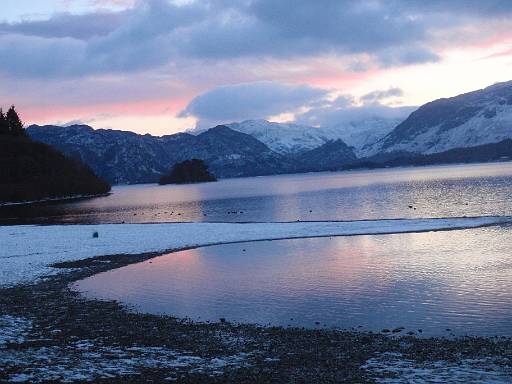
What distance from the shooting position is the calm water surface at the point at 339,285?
2486 cm

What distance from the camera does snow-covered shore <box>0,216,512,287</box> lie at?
49.6 m

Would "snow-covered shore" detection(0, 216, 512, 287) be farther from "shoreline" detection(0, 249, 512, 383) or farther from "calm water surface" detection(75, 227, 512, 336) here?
"shoreline" detection(0, 249, 512, 383)

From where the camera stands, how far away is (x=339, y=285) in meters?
31.9

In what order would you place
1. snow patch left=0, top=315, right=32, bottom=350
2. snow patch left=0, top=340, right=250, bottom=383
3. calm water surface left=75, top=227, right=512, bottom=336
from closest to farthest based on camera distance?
snow patch left=0, top=340, right=250, bottom=383 < snow patch left=0, top=315, right=32, bottom=350 < calm water surface left=75, top=227, right=512, bottom=336

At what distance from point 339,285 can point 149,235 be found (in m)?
35.3

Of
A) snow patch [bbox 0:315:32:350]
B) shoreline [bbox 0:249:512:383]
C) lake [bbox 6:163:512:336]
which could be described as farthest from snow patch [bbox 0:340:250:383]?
lake [bbox 6:163:512:336]

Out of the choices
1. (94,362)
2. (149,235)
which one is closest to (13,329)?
(94,362)

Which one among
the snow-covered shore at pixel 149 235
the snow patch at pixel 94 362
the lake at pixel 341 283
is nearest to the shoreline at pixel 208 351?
the snow patch at pixel 94 362

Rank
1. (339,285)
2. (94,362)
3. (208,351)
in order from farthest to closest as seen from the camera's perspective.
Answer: (339,285) < (208,351) < (94,362)

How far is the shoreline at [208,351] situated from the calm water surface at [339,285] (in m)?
2.07

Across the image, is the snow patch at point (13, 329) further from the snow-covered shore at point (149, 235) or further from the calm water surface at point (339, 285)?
the snow-covered shore at point (149, 235)

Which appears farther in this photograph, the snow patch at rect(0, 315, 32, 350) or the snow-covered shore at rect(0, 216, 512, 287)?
the snow-covered shore at rect(0, 216, 512, 287)

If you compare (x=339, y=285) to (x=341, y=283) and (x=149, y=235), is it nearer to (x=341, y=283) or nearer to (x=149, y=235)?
(x=341, y=283)

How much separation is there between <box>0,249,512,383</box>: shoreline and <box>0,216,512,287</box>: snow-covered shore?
1929cm
